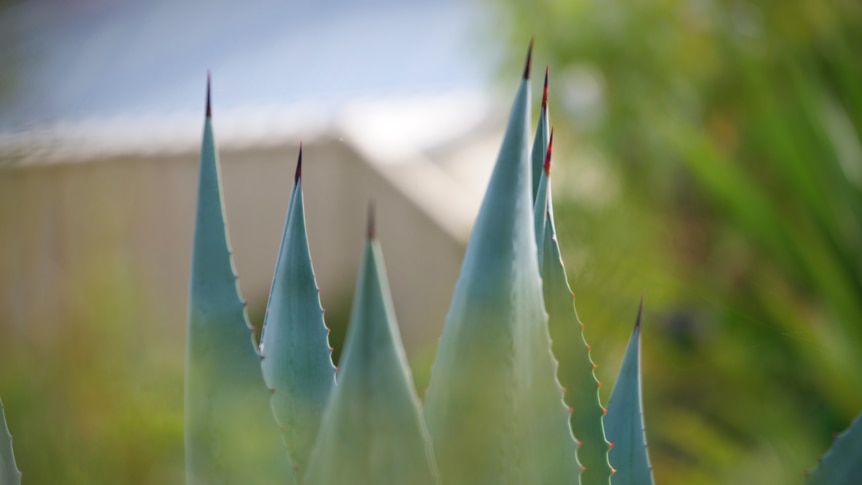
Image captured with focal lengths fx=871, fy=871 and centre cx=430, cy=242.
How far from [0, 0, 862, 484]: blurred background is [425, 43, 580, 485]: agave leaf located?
0.06 m

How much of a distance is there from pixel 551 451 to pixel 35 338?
100 centimetres

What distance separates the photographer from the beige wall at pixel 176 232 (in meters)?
1.15

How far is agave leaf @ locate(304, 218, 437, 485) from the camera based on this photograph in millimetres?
197

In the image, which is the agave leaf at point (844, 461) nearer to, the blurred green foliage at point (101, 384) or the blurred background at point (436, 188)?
the blurred background at point (436, 188)

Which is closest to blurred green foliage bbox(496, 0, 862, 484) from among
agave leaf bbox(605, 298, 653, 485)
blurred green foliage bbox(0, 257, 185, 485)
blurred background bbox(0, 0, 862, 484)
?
blurred background bbox(0, 0, 862, 484)

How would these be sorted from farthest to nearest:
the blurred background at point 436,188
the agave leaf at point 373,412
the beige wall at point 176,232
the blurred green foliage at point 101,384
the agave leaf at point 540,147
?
the beige wall at point 176,232 → the blurred background at point 436,188 → the blurred green foliage at point 101,384 → the agave leaf at point 540,147 → the agave leaf at point 373,412

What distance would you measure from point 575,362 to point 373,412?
116 millimetres

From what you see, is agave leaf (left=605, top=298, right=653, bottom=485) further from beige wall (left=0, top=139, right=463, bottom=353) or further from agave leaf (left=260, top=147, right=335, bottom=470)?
beige wall (left=0, top=139, right=463, bottom=353)

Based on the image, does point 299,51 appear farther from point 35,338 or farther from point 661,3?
point 35,338

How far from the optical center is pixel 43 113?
61 centimetres

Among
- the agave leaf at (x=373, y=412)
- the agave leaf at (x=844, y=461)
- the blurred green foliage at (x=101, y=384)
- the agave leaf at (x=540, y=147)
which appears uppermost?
the agave leaf at (x=540, y=147)

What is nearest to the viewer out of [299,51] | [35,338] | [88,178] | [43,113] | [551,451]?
[551,451]

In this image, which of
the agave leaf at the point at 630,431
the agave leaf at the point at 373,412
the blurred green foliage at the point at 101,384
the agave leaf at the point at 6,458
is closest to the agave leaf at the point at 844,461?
the agave leaf at the point at 630,431

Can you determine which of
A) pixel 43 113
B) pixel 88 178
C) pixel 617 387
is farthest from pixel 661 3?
pixel 617 387
